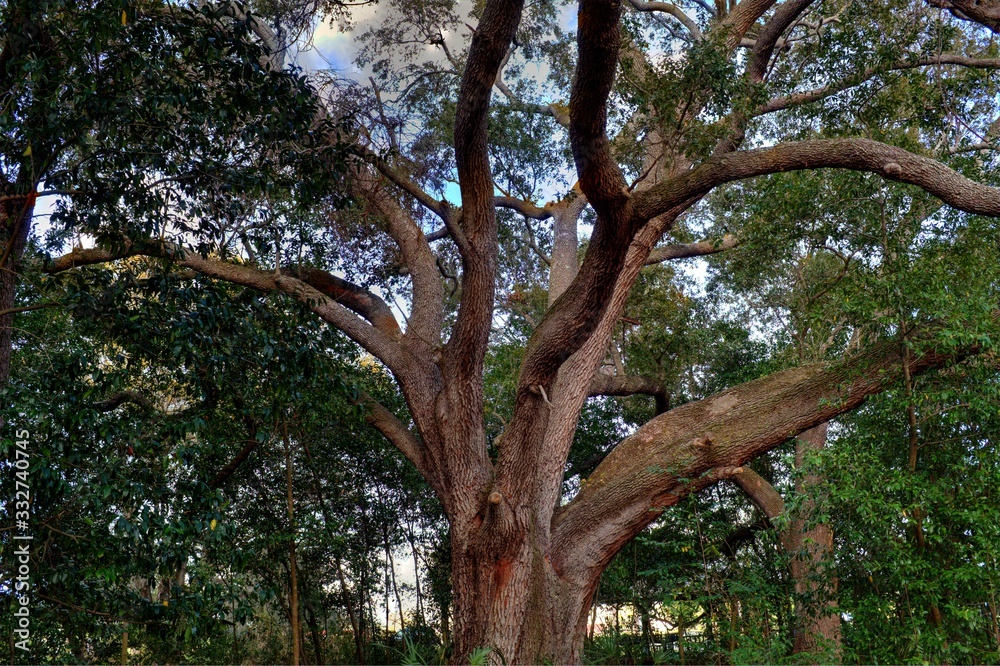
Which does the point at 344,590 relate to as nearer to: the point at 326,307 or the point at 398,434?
the point at 398,434

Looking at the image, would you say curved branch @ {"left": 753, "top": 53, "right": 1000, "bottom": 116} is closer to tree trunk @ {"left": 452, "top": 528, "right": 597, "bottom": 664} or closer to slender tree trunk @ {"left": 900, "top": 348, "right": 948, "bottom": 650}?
slender tree trunk @ {"left": 900, "top": 348, "right": 948, "bottom": 650}

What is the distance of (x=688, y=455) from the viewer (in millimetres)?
6266

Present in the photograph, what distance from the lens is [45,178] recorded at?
4035 mm

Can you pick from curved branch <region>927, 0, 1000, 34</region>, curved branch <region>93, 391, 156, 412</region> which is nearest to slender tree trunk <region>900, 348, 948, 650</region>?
curved branch <region>927, 0, 1000, 34</region>

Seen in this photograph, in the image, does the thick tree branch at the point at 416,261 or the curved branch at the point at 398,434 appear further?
the thick tree branch at the point at 416,261

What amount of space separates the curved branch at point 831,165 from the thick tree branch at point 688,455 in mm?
1409

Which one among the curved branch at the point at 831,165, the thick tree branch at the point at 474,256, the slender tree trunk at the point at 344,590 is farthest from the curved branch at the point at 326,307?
the curved branch at the point at 831,165

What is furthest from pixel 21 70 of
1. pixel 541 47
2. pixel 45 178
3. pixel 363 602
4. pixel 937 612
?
pixel 363 602

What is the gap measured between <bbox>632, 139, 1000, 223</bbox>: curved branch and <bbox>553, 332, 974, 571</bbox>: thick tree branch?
4.62ft

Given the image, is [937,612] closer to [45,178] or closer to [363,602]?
[45,178]

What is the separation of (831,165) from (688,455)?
7.86 feet

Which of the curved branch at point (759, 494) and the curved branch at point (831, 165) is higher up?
the curved branch at point (831, 165)

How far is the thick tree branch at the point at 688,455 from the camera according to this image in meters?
6.12

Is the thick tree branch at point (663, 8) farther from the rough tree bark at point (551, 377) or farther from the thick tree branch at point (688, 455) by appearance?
the thick tree branch at point (688, 455)
